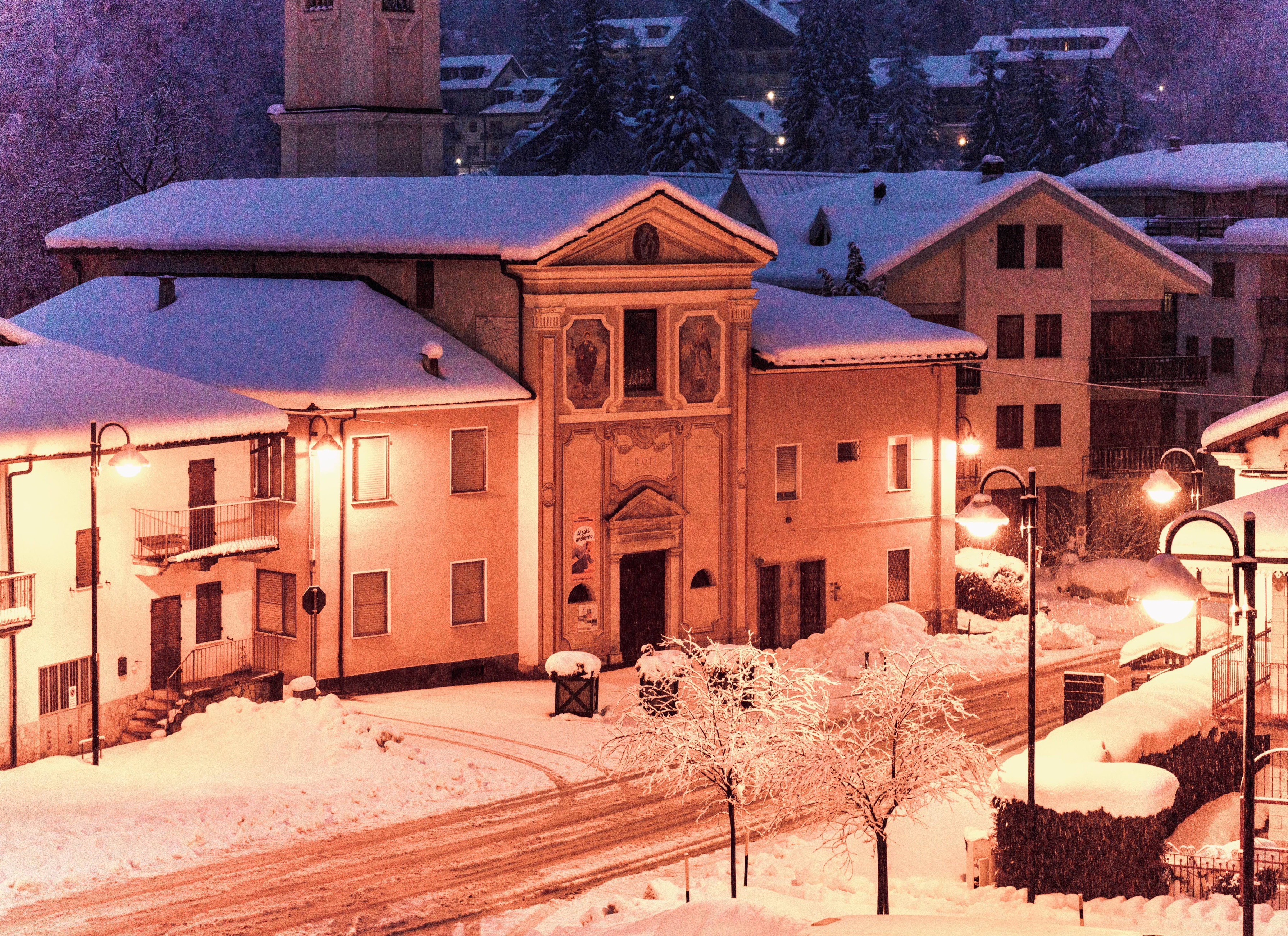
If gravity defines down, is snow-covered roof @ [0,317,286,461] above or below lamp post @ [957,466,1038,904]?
above

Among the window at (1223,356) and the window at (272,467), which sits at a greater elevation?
the window at (1223,356)

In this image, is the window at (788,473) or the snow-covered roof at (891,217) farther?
the snow-covered roof at (891,217)

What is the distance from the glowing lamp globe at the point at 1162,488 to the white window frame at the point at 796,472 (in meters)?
18.1

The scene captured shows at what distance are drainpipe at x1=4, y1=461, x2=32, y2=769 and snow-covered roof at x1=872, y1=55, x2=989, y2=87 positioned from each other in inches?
4863

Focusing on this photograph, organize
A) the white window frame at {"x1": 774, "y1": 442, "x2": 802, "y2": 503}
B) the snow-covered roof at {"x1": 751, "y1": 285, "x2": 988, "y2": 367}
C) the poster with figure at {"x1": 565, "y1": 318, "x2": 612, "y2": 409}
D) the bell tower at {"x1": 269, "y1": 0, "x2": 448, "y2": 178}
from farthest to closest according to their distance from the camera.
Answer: the bell tower at {"x1": 269, "y1": 0, "x2": 448, "y2": 178}
the white window frame at {"x1": 774, "y1": 442, "x2": 802, "y2": 503}
the snow-covered roof at {"x1": 751, "y1": 285, "x2": 988, "y2": 367}
the poster with figure at {"x1": 565, "y1": 318, "x2": 612, "y2": 409}

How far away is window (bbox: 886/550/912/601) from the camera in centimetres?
5369

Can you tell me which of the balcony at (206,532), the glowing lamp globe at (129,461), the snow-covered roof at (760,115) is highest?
the snow-covered roof at (760,115)

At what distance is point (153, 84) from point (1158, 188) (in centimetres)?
4179

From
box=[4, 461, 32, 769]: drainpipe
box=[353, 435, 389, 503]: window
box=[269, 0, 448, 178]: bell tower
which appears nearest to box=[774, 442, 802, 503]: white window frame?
box=[353, 435, 389, 503]: window

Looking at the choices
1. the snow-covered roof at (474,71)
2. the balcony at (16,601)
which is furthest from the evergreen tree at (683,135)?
the balcony at (16,601)

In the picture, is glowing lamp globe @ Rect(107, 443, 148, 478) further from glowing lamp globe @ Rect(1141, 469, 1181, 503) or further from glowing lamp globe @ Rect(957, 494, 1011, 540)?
glowing lamp globe @ Rect(1141, 469, 1181, 503)

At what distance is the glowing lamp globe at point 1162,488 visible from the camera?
3278cm

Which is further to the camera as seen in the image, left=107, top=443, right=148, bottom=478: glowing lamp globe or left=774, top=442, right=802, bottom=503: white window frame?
left=774, top=442, right=802, bottom=503: white window frame

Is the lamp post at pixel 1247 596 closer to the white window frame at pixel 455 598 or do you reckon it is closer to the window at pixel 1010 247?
the white window frame at pixel 455 598
